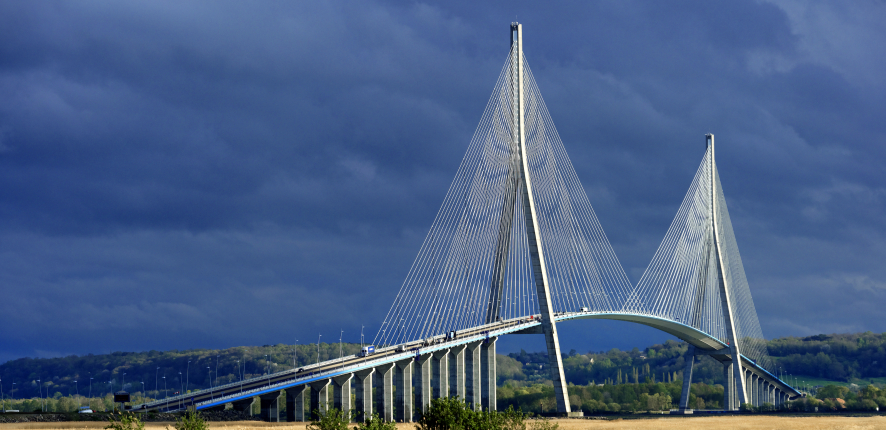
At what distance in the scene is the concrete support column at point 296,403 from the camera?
215 ft

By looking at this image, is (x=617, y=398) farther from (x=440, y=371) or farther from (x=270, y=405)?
(x=270, y=405)

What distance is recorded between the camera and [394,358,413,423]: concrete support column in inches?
2972

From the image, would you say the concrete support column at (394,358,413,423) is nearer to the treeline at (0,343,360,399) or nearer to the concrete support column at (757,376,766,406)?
the concrete support column at (757,376,766,406)

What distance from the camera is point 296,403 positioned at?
65688 millimetres

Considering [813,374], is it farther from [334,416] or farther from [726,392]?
[334,416]

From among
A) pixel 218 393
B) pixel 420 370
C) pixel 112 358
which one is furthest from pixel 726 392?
pixel 112 358

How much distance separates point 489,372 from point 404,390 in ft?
41.1

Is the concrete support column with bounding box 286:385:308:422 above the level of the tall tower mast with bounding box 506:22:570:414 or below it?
below

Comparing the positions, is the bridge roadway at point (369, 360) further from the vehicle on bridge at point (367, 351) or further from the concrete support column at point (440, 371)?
the concrete support column at point (440, 371)

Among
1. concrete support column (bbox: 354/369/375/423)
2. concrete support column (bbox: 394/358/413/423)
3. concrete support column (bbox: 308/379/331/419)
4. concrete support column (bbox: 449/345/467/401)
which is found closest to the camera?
concrete support column (bbox: 308/379/331/419)

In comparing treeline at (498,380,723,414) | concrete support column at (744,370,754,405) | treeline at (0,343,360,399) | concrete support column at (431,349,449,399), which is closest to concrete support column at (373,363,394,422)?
concrete support column at (431,349,449,399)

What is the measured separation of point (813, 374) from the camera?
19400 cm

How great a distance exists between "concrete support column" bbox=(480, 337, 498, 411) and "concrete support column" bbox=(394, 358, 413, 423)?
35.1 feet

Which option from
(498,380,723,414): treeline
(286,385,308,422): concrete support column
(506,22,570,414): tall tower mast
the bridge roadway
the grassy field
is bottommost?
(498,380,723,414): treeline
